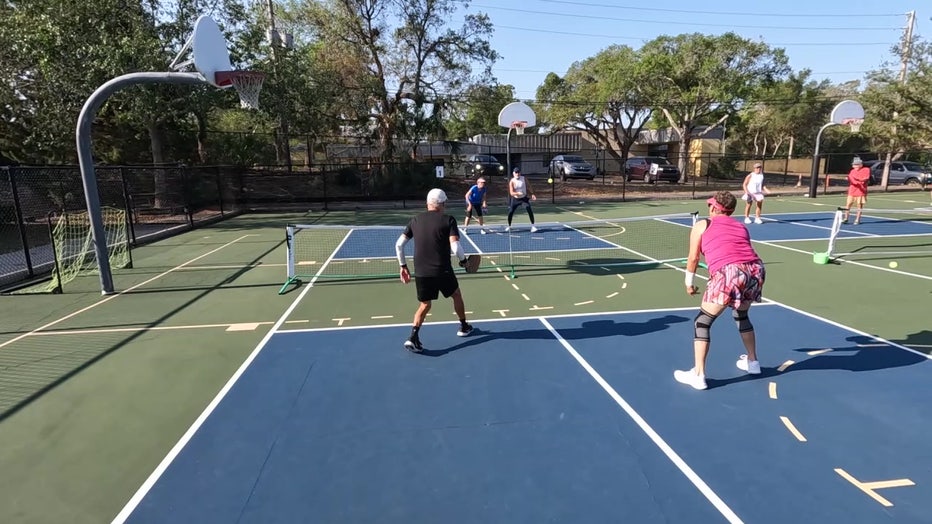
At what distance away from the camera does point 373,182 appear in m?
27.2

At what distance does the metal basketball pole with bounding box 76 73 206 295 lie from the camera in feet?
25.8

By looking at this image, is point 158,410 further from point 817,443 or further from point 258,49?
point 258,49

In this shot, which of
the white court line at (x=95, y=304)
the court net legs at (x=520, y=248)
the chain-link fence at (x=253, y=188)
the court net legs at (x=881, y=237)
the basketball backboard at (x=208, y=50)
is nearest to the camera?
the white court line at (x=95, y=304)

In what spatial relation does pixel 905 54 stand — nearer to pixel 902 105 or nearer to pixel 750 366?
pixel 902 105

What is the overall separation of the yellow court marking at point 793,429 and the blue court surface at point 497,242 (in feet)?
23.8

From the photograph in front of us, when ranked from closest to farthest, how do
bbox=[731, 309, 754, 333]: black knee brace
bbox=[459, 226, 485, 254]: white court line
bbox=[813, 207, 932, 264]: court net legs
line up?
bbox=[731, 309, 754, 333]: black knee brace < bbox=[813, 207, 932, 264]: court net legs < bbox=[459, 226, 485, 254]: white court line

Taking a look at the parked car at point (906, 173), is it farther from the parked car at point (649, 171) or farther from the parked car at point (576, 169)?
the parked car at point (576, 169)

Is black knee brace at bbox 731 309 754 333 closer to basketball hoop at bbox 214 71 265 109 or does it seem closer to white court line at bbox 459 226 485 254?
white court line at bbox 459 226 485 254

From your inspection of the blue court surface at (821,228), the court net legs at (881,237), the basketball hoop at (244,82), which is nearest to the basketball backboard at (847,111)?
the court net legs at (881,237)

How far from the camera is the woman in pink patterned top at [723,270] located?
4.47 m

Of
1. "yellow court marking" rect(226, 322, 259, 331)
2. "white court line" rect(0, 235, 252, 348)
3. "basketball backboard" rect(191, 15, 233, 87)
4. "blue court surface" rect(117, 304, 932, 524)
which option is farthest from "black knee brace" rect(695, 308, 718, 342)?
"white court line" rect(0, 235, 252, 348)

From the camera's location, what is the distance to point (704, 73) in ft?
100

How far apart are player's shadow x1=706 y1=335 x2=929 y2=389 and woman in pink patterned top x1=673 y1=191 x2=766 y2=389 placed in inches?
24.8

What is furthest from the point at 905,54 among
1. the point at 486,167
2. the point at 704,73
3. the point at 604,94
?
the point at 486,167
